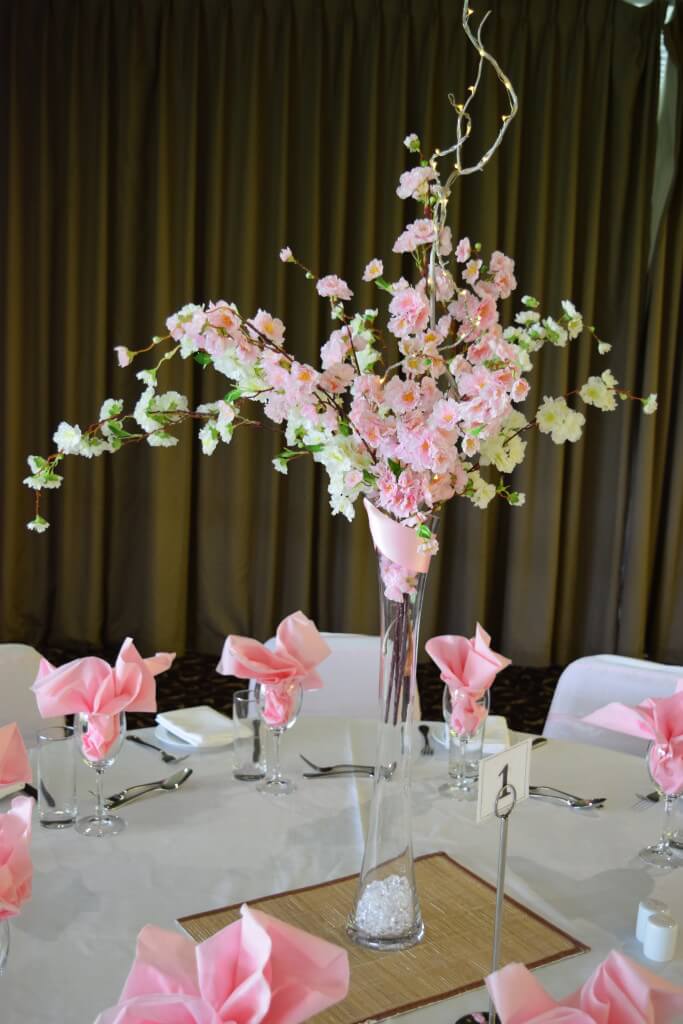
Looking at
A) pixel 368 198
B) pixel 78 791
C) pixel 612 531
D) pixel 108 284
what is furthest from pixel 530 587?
pixel 78 791

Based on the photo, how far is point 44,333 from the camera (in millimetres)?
4457

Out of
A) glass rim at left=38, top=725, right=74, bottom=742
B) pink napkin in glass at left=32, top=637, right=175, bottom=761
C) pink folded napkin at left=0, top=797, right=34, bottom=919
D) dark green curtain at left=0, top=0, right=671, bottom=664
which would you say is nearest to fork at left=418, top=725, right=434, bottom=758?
pink napkin in glass at left=32, top=637, right=175, bottom=761

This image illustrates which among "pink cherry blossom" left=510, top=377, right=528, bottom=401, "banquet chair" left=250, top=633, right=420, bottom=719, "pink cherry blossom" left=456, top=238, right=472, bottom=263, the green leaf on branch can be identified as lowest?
"banquet chair" left=250, top=633, right=420, bottom=719

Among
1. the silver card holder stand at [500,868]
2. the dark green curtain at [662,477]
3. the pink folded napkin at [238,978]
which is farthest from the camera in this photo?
the dark green curtain at [662,477]

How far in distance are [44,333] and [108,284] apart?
356 mm

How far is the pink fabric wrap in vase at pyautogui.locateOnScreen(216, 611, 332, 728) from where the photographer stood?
1.75m

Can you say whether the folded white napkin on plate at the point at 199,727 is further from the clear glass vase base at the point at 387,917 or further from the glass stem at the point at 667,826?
the glass stem at the point at 667,826

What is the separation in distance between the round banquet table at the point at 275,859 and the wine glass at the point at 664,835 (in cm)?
2

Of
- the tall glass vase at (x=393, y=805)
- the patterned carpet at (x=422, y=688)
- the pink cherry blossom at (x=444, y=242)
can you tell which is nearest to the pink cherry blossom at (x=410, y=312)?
the pink cherry blossom at (x=444, y=242)

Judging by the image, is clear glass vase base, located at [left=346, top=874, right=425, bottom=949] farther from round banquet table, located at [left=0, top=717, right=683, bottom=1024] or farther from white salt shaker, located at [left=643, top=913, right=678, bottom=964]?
white salt shaker, located at [left=643, top=913, right=678, bottom=964]

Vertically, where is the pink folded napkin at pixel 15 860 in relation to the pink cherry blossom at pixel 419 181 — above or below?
below

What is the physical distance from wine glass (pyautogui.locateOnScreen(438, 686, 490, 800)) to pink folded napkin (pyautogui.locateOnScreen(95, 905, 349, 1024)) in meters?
0.87

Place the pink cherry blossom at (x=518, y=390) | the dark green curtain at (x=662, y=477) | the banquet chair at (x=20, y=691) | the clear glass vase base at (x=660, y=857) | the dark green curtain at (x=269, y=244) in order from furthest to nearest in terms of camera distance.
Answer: the dark green curtain at (x=662, y=477)
the dark green curtain at (x=269, y=244)
the banquet chair at (x=20, y=691)
the clear glass vase base at (x=660, y=857)
the pink cherry blossom at (x=518, y=390)

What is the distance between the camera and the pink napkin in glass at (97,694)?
1.58 metres
